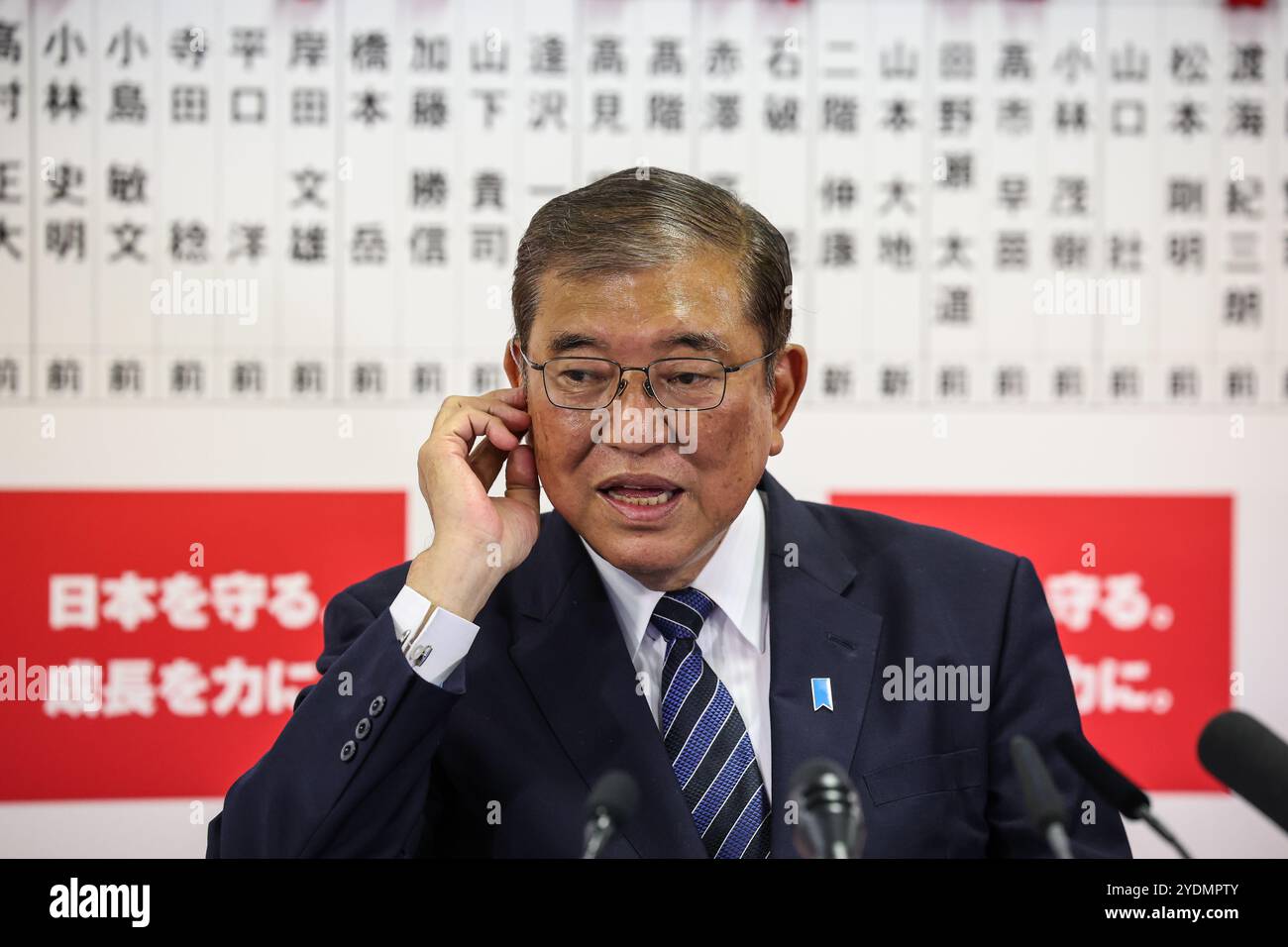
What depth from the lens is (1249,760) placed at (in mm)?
1091

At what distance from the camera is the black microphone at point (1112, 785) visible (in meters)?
Answer: 1.08

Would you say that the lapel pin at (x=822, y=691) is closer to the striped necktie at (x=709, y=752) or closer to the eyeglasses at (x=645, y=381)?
the striped necktie at (x=709, y=752)

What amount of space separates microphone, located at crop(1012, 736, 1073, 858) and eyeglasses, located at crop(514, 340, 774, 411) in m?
0.65

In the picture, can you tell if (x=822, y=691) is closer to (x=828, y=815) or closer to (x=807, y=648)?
(x=807, y=648)

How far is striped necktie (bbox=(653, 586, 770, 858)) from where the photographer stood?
151 cm

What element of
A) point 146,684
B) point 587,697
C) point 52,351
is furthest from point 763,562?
point 52,351

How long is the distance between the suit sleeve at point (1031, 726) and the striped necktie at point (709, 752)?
363mm

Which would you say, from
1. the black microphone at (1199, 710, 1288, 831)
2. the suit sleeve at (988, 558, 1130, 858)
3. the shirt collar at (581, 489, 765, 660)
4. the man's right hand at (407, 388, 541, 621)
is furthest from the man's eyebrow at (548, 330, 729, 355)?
the black microphone at (1199, 710, 1288, 831)

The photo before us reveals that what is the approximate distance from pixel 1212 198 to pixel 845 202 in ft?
2.60

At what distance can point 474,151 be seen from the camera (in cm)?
229

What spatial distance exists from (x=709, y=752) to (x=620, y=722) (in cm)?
13

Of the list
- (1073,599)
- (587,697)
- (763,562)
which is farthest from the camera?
(1073,599)

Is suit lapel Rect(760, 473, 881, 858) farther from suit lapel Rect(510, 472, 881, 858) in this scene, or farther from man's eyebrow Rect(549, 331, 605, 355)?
man's eyebrow Rect(549, 331, 605, 355)
